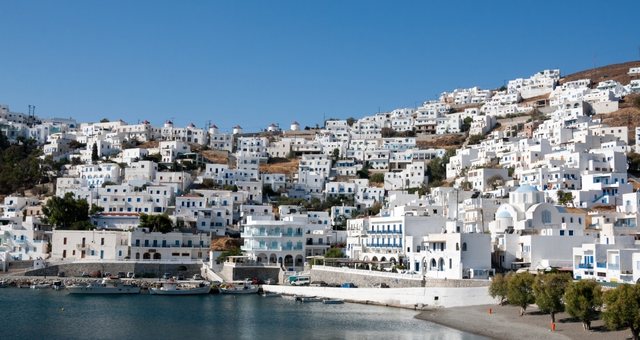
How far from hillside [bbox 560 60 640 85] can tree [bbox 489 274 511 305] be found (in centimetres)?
8637

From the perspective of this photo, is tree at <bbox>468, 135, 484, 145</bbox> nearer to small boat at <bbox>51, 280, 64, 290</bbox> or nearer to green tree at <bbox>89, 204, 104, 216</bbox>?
green tree at <bbox>89, 204, 104, 216</bbox>

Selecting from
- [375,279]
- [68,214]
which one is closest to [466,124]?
[68,214]

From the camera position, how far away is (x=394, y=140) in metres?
116

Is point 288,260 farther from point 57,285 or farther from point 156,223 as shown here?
point 57,285

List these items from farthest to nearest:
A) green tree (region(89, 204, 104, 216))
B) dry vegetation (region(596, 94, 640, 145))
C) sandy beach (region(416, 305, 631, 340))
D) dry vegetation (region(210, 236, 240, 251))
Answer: dry vegetation (region(596, 94, 640, 145)), green tree (region(89, 204, 104, 216)), dry vegetation (region(210, 236, 240, 251)), sandy beach (region(416, 305, 631, 340))

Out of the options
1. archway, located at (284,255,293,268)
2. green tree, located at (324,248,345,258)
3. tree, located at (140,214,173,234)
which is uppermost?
tree, located at (140,214,173,234)

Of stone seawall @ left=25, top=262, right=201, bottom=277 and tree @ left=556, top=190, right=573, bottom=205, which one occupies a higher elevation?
tree @ left=556, top=190, right=573, bottom=205

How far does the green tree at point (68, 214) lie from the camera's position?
74.1 metres

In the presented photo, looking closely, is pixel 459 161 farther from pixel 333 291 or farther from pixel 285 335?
pixel 285 335

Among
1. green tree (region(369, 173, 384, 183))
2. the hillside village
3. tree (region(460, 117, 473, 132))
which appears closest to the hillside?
the hillside village

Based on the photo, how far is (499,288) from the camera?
4334cm

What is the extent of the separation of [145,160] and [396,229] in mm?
46390

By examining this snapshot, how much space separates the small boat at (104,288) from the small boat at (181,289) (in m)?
1.68

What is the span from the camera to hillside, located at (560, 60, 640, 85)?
124 metres
